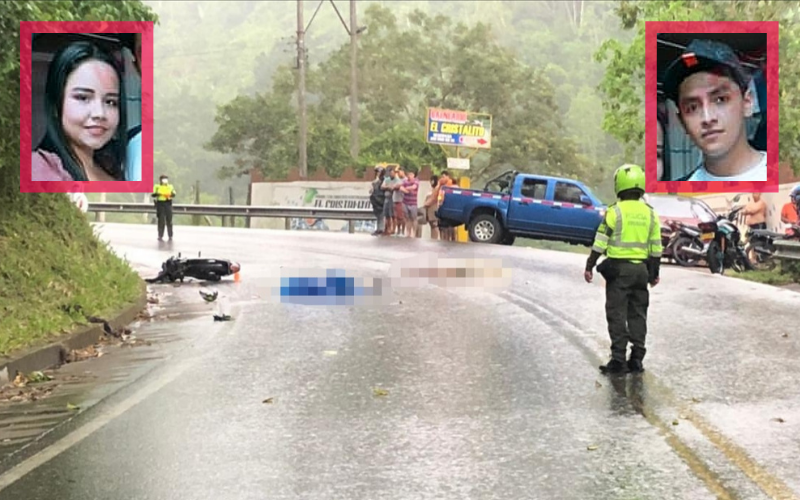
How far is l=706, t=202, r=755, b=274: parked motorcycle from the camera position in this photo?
62.3ft

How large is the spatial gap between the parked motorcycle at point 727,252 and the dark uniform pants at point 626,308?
11182mm

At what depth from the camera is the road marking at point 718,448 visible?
5.13 metres

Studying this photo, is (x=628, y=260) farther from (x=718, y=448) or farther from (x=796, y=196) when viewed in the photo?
(x=796, y=196)

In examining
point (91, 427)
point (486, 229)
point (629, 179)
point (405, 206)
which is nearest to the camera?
point (91, 427)

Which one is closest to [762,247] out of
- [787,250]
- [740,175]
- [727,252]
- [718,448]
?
[727,252]

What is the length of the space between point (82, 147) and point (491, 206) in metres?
14.1

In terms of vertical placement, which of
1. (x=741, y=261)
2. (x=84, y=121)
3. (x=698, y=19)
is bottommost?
(x=741, y=261)

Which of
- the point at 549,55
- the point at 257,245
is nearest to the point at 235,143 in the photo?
the point at 257,245

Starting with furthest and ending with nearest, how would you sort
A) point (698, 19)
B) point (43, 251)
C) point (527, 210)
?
point (698, 19)
point (527, 210)
point (43, 251)

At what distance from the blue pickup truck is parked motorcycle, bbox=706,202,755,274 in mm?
3927

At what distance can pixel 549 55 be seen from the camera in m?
83.9

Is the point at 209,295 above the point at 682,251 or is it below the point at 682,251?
below

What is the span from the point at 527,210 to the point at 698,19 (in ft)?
33.8

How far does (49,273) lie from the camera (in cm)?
1162
